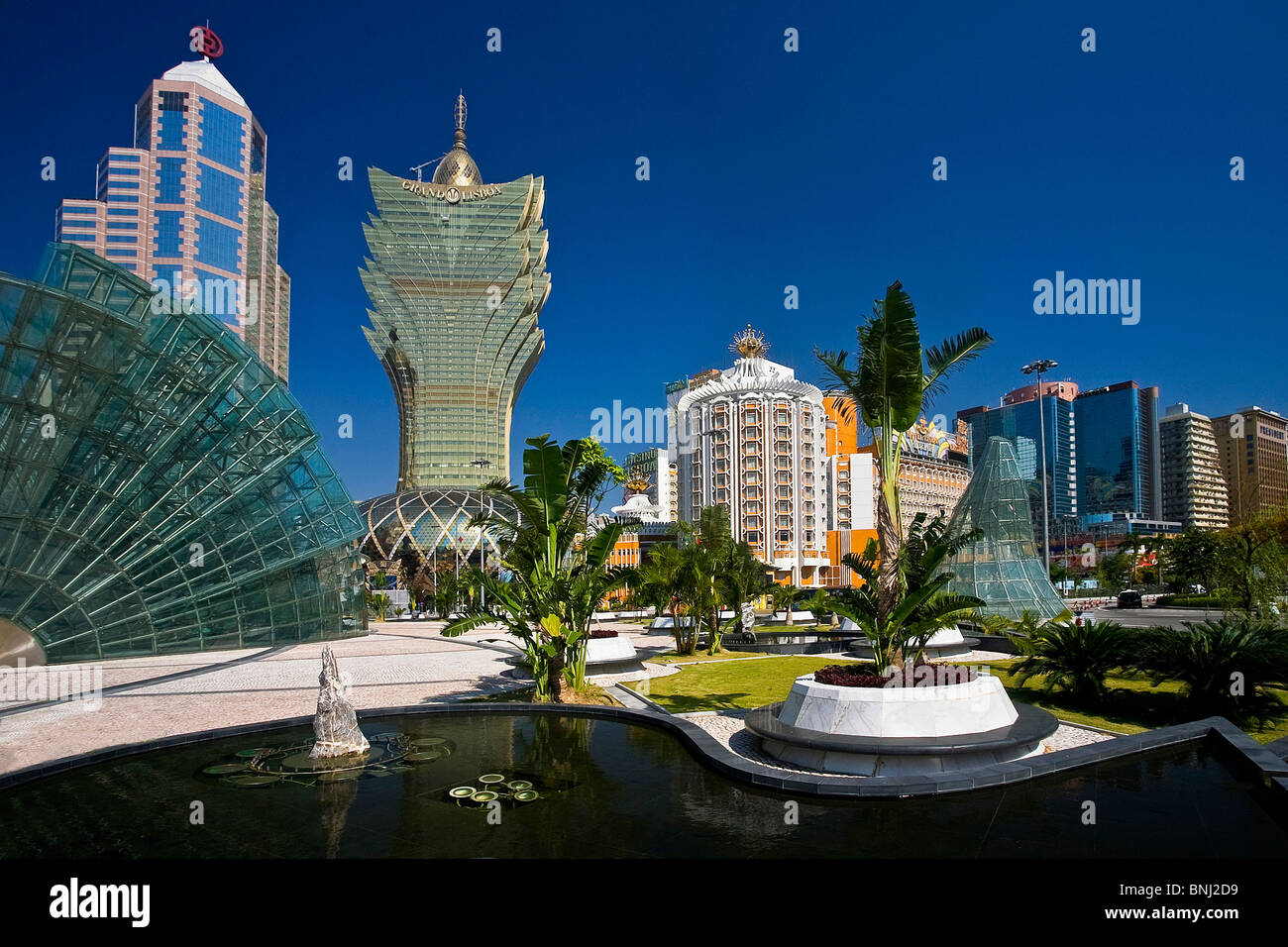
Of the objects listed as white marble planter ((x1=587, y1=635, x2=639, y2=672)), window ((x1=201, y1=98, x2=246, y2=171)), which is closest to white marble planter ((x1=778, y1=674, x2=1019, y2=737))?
white marble planter ((x1=587, y1=635, x2=639, y2=672))

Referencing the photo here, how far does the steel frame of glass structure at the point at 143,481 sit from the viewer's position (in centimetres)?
2362

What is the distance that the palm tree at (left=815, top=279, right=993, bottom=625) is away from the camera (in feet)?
39.7

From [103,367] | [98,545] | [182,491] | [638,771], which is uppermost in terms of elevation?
[103,367]

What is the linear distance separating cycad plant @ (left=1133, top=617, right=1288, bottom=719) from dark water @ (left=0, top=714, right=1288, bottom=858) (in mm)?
4092

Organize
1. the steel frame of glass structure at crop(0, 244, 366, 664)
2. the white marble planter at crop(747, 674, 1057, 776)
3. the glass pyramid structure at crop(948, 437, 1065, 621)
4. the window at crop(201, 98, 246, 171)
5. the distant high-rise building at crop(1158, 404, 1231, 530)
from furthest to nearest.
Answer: the distant high-rise building at crop(1158, 404, 1231, 530) → the window at crop(201, 98, 246, 171) → the glass pyramid structure at crop(948, 437, 1065, 621) → the steel frame of glass structure at crop(0, 244, 366, 664) → the white marble planter at crop(747, 674, 1057, 776)

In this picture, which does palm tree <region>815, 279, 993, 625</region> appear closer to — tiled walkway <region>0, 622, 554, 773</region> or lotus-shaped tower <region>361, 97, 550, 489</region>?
tiled walkway <region>0, 622, 554, 773</region>

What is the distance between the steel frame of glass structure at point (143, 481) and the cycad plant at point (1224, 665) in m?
29.8

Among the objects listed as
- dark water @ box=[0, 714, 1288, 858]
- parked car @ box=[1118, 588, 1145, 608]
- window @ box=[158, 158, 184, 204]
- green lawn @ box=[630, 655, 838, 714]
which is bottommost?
parked car @ box=[1118, 588, 1145, 608]
